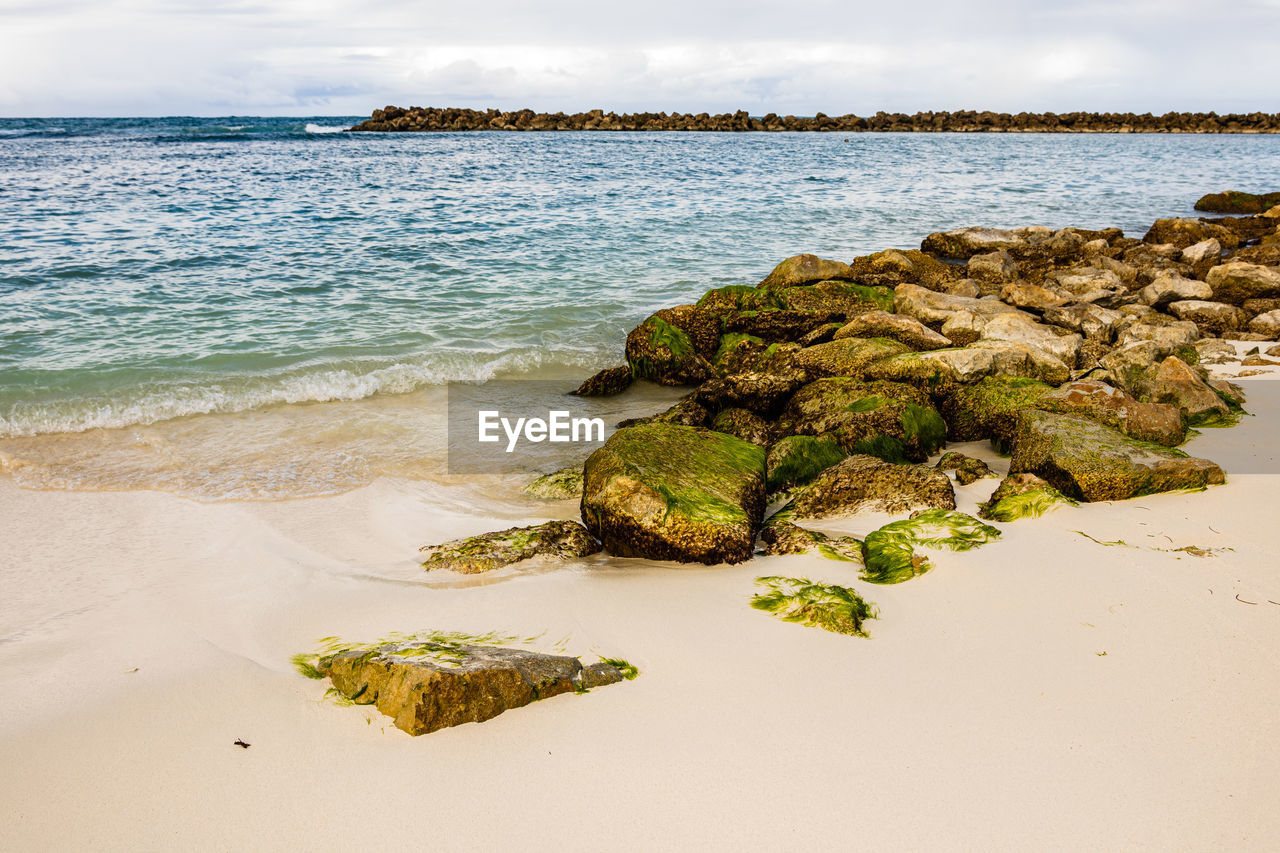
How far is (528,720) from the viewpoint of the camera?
10.2 ft

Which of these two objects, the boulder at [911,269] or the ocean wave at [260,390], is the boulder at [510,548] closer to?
the ocean wave at [260,390]

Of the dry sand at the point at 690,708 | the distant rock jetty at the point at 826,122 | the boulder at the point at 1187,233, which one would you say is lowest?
the dry sand at the point at 690,708

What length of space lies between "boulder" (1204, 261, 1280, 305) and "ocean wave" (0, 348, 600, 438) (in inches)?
370

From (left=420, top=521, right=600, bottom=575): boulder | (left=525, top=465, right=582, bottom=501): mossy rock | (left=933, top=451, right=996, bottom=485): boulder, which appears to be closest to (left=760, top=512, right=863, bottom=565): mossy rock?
(left=420, top=521, right=600, bottom=575): boulder

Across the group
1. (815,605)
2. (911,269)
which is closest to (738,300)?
(911,269)

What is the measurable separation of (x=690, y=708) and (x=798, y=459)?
2785 mm

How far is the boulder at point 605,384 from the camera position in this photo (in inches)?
345

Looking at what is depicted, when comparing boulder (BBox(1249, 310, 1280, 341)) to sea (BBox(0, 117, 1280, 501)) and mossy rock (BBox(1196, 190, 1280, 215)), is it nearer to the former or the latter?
sea (BBox(0, 117, 1280, 501))

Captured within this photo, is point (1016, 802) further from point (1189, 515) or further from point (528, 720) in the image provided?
point (1189, 515)

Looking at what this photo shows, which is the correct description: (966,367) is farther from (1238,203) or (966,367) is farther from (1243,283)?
(1238,203)

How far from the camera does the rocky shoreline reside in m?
3.75

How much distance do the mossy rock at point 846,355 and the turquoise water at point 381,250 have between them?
10.1ft

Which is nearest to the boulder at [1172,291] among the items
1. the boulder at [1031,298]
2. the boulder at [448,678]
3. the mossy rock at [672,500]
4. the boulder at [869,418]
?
the boulder at [1031,298]

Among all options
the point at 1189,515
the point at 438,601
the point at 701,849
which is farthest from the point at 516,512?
the point at 1189,515
